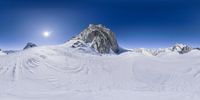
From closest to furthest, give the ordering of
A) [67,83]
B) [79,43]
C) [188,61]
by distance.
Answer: [67,83]
[188,61]
[79,43]

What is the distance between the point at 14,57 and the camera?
48.0 ft

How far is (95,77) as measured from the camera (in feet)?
41.7

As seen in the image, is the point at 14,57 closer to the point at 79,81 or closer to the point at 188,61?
the point at 79,81

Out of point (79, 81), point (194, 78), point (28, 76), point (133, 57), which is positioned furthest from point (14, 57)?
point (194, 78)

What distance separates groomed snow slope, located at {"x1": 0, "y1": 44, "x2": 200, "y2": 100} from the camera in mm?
10570

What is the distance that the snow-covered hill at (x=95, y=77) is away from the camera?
1057 cm

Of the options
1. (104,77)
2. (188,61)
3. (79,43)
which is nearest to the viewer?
(104,77)

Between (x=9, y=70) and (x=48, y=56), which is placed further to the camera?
(x=48, y=56)

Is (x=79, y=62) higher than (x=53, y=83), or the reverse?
(x=79, y=62)

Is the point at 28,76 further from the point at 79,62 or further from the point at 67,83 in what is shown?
the point at 79,62

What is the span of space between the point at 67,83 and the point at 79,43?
7.13m

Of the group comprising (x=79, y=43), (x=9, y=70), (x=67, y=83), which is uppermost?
(x=79, y=43)

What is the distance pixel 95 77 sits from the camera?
1272 centimetres

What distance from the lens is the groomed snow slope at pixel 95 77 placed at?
10570mm
